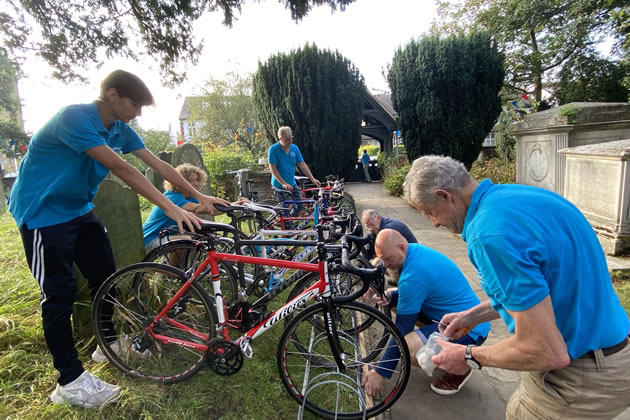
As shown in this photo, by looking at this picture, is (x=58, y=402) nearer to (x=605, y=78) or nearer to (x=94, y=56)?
(x=94, y=56)

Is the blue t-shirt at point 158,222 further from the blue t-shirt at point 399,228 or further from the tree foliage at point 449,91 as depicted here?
the tree foliage at point 449,91

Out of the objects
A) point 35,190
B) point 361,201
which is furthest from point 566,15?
point 35,190

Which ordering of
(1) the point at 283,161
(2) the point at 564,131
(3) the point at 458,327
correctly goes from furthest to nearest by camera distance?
(2) the point at 564,131, (1) the point at 283,161, (3) the point at 458,327

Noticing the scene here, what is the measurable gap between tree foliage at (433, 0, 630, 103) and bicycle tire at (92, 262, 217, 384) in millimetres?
18571

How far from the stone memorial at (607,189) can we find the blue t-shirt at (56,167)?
5736 mm

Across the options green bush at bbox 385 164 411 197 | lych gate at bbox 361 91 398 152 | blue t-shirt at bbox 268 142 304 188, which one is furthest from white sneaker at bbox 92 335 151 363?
lych gate at bbox 361 91 398 152

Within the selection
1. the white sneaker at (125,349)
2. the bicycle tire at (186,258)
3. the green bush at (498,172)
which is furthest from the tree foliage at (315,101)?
the white sneaker at (125,349)

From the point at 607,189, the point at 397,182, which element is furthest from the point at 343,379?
the point at 397,182

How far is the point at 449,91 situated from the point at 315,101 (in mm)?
3734

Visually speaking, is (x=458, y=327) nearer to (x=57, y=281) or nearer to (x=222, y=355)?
(x=222, y=355)

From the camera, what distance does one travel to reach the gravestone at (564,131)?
6504 millimetres

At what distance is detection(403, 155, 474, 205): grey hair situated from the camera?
139 cm

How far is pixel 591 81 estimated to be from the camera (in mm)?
19281

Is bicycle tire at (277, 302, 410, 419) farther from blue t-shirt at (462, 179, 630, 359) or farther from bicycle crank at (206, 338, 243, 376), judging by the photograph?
blue t-shirt at (462, 179, 630, 359)
